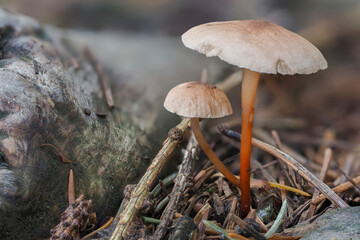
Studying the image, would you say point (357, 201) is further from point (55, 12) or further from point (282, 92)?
point (55, 12)

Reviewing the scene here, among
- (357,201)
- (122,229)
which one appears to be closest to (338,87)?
(357,201)

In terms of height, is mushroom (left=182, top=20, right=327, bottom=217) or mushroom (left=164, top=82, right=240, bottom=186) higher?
mushroom (left=182, top=20, right=327, bottom=217)

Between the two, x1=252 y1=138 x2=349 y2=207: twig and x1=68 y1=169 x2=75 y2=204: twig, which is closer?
x1=68 y1=169 x2=75 y2=204: twig

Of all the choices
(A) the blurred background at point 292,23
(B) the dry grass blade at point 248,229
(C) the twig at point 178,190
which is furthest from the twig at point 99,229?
(A) the blurred background at point 292,23

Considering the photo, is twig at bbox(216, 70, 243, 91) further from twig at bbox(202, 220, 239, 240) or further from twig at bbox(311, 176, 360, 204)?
twig at bbox(202, 220, 239, 240)

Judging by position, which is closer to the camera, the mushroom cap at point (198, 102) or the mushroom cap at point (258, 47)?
the mushroom cap at point (258, 47)

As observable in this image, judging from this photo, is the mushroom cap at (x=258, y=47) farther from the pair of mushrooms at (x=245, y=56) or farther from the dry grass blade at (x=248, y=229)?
the dry grass blade at (x=248, y=229)

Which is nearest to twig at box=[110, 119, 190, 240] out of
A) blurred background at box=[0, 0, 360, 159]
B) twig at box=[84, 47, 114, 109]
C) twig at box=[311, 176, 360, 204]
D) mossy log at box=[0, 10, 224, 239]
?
mossy log at box=[0, 10, 224, 239]

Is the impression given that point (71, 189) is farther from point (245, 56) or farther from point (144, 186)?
point (245, 56)
